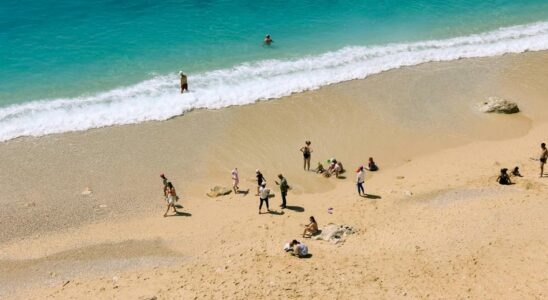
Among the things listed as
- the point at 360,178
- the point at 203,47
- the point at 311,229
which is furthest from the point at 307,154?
the point at 203,47

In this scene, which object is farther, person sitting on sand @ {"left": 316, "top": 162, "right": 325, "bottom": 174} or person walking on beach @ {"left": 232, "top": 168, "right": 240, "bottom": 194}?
person sitting on sand @ {"left": 316, "top": 162, "right": 325, "bottom": 174}

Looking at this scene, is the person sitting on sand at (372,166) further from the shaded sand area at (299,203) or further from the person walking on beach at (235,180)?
the person walking on beach at (235,180)

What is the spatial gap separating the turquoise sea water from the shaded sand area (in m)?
1.92

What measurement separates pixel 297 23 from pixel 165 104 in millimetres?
11892

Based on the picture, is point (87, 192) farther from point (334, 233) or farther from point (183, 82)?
point (334, 233)

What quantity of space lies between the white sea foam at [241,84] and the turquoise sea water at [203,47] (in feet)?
0.20

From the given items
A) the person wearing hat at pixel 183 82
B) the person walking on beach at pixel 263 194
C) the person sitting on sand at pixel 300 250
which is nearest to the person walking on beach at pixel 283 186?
the person walking on beach at pixel 263 194

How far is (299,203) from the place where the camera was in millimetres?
20812

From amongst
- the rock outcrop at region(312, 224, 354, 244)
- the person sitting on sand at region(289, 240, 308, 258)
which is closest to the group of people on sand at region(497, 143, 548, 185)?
the rock outcrop at region(312, 224, 354, 244)

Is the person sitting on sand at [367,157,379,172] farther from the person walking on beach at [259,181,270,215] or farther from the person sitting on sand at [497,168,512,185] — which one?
the person walking on beach at [259,181,270,215]

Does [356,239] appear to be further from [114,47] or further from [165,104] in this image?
[114,47]

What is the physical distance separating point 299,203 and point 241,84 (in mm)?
10088

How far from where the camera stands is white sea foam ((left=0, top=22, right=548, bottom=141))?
25.5 m

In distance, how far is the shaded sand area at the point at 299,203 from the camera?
16.6 m
